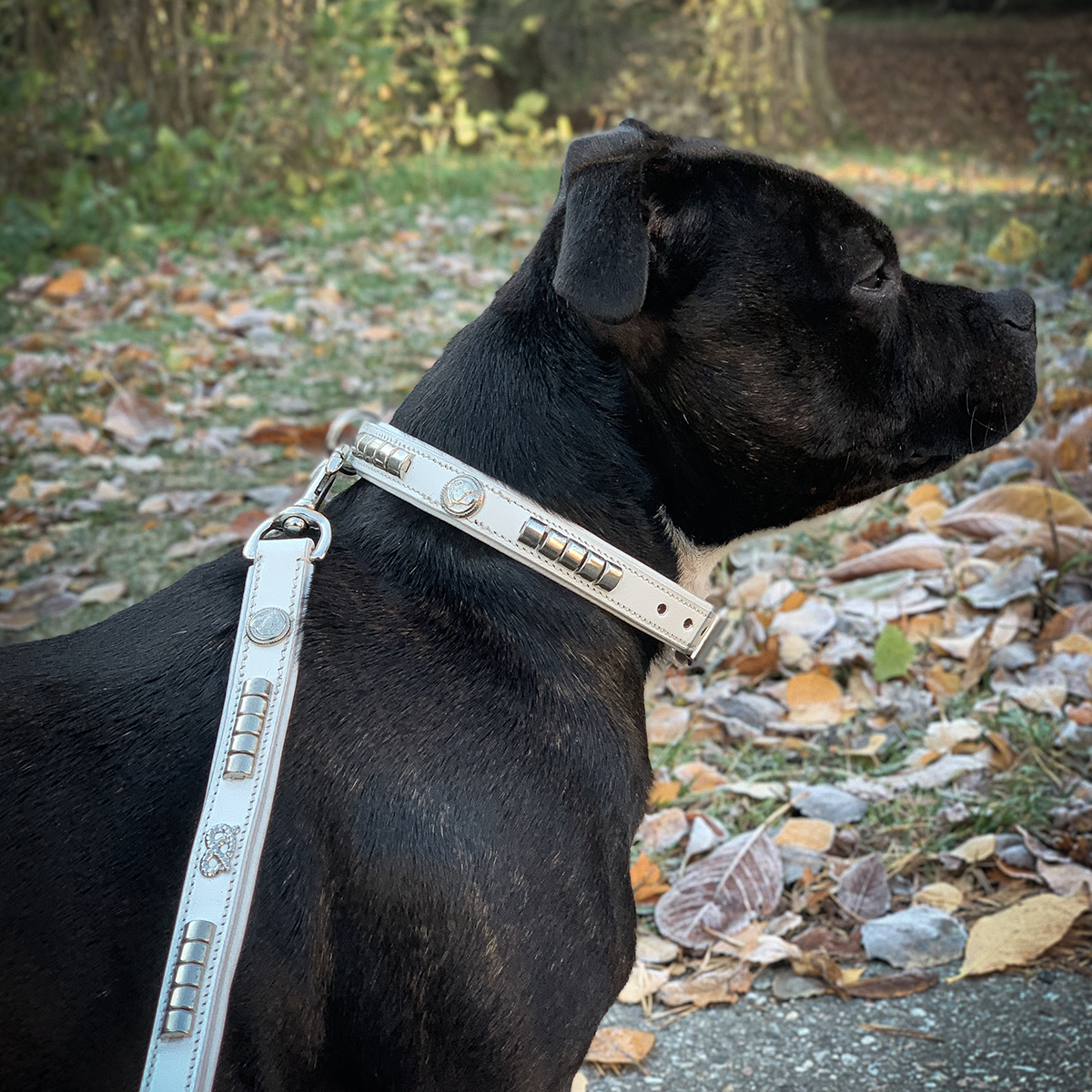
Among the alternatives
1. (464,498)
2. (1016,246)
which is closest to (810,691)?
(464,498)

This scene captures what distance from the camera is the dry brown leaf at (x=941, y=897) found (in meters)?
2.64

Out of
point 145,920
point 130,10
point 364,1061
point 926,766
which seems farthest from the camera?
point 130,10

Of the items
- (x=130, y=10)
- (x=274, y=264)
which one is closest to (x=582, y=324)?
(x=274, y=264)

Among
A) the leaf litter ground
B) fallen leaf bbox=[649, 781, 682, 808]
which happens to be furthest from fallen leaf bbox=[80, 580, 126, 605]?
fallen leaf bbox=[649, 781, 682, 808]

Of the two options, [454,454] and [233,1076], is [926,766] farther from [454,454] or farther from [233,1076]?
[233,1076]

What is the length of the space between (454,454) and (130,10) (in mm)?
7797

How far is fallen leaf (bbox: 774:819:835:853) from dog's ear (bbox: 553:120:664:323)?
159cm

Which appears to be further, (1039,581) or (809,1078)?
(1039,581)

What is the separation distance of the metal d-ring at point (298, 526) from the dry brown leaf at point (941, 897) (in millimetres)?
1605

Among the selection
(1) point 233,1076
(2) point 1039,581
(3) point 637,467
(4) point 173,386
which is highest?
(3) point 637,467

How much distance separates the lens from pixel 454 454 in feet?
6.28

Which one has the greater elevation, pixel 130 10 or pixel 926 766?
pixel 130 10

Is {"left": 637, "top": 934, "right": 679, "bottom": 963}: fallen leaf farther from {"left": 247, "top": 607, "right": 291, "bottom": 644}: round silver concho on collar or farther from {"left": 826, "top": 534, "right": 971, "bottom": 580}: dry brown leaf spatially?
{"left": 826, "top": 534, "right": 971, "bottom": 580}: dry brown leaf

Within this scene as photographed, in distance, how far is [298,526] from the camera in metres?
1.87
